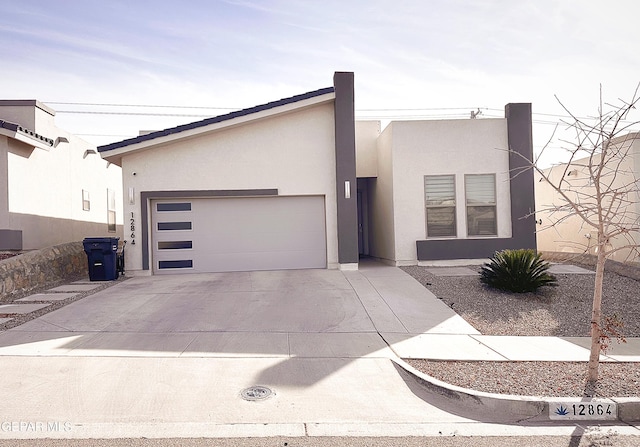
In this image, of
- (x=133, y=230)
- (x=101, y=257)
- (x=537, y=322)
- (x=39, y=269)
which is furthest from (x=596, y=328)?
(x=39, y=269)

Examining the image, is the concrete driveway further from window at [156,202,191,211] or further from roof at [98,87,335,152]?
roof at [98,87,335,152]

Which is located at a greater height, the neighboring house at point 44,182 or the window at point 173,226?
the neighboring house at point 44,182

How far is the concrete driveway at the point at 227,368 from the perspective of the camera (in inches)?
190

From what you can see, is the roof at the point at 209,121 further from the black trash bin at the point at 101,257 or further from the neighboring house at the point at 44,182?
the neighboring house at the point at 44,182

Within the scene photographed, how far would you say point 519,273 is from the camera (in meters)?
10.6

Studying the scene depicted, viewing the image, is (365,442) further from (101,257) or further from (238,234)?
(101,257)

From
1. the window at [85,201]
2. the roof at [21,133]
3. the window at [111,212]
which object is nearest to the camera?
the roof at [21,133]

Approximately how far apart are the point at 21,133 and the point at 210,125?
4.97 meters

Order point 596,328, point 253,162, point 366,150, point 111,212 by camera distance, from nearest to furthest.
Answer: point 596,328, point 253,162, point 366,150, point 111,212

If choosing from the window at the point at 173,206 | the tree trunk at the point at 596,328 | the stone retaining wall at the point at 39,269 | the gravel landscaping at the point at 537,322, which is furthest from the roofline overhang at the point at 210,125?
the tree trunk at the point at 596,328

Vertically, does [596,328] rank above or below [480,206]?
below

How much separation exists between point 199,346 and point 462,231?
9.25 m

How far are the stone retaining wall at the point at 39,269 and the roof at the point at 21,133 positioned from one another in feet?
10.1

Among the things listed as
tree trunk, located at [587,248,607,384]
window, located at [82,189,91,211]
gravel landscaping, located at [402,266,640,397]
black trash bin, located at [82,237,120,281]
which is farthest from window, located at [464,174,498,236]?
window, located at [82,189,91,211]
